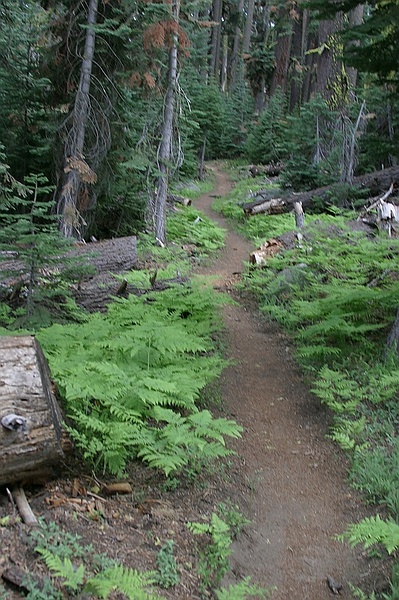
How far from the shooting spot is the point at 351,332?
7.70 metres

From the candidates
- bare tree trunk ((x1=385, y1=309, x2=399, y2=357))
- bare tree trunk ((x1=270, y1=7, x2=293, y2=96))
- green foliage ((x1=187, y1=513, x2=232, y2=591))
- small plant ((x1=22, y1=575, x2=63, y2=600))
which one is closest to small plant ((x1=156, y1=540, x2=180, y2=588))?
green foliage ((x1=187, y1=513, x2=232, y2=591))

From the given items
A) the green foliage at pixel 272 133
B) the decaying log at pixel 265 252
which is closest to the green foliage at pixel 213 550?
the decaying log at pixel 265 252

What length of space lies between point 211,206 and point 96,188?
28.7 feet

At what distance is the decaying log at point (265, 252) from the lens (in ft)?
42.7

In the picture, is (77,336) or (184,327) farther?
(184,327)

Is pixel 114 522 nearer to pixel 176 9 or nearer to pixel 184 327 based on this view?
pixel 184 327

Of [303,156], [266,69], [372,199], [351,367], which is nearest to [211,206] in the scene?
[303,156]

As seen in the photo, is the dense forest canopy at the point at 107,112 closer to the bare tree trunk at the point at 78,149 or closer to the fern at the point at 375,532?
the bare tree trunk at the point at 78,149

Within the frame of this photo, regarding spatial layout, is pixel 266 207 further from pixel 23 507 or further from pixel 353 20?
pixel 23 507

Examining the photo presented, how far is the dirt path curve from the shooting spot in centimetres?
386

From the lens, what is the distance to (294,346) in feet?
27.5

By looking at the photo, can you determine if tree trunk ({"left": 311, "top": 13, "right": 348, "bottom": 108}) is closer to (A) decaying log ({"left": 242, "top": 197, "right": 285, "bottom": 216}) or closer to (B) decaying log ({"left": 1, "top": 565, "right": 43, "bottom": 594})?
(A) decaying log ({"left": 242, "top": 197, "right": 285, "bottom": 216})

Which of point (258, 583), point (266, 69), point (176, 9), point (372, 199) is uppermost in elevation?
point (266, 69)

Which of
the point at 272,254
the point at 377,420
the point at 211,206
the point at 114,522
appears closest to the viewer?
the point at 114,522
